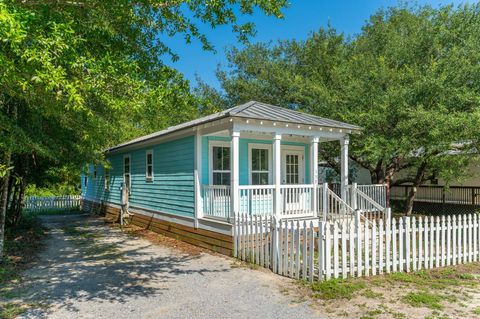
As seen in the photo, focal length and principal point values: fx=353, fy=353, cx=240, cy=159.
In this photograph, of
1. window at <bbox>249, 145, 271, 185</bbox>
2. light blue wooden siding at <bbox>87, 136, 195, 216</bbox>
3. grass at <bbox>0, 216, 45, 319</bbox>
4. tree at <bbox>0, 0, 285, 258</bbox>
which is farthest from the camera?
window at <bbox>249, 145, 271, 185</bbox>

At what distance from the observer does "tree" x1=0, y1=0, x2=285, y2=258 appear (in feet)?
13.7

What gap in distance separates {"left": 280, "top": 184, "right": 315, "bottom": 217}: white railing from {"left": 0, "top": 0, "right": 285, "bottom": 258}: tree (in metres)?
3.97

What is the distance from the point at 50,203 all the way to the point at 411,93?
63.9ft

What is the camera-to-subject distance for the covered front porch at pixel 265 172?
28.5 ft

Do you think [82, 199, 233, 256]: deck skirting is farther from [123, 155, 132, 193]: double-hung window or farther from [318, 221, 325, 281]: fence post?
[318, 221, 325, 281]: fence post

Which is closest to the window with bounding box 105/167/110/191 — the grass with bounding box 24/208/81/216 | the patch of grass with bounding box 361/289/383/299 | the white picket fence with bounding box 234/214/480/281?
the grass with bounding box 24/208/81/216

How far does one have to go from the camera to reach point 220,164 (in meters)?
10.5

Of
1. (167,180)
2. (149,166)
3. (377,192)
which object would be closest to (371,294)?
(377,192)

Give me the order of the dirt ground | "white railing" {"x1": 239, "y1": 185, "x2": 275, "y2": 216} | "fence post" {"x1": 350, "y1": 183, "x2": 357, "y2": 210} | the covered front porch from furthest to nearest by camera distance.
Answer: "fence post" {"x1": 350, "y1": 183, "x2": 357, "y2": 210} < "white railing" {"x1": 239, "y1": 185, "x2": 275, "y2": 216} < the covered front porch < the dirt ground

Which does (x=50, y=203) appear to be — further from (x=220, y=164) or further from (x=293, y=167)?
(x=293, y=167)

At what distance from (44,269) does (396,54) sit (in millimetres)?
13703

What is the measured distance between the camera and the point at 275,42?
66.3 feet

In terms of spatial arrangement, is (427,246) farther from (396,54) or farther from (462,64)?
(396,54)

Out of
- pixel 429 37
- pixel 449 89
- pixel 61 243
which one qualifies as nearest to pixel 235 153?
pixel 61 243
